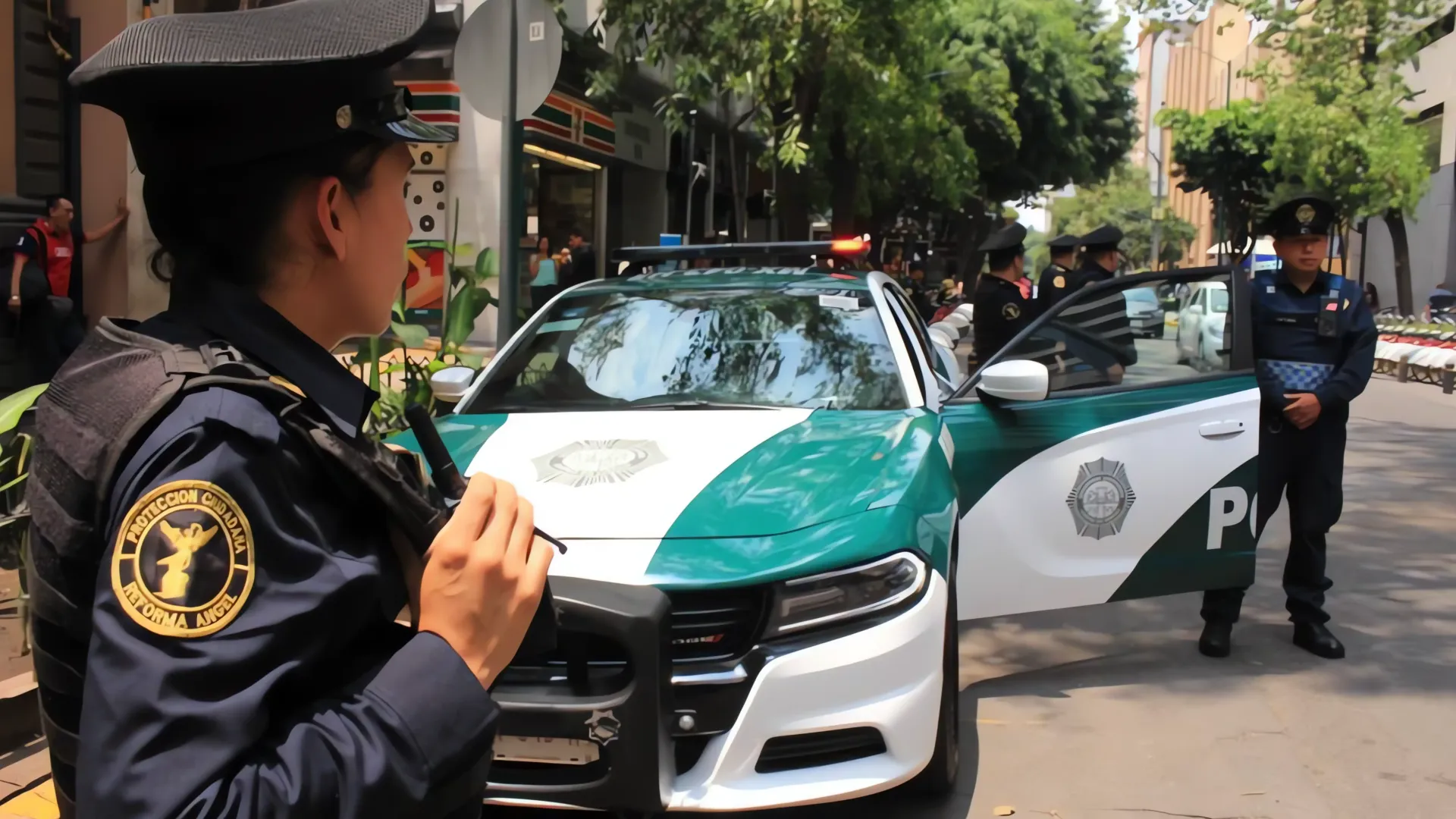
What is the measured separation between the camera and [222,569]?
40.2 inches

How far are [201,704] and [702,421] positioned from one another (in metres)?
2.97

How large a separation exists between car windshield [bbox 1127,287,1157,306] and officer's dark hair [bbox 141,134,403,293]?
4.46 meters

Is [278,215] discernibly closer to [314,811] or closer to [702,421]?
[314,811]

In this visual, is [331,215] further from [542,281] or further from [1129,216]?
[1129,216]

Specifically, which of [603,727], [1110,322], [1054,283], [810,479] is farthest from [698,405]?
[1054,283]

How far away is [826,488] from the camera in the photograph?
3.37 meters

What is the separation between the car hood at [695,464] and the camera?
323 centimetres

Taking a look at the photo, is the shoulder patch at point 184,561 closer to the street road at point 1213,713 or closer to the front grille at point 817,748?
the front grille at point 817,748

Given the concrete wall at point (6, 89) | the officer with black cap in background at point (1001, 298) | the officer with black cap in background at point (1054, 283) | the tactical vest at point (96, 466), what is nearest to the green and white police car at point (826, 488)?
the tactical vest at point (96, 466)

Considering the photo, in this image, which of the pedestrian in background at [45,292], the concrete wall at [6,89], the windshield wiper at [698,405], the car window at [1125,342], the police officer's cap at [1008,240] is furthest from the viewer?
the concrete wall at [6,89]

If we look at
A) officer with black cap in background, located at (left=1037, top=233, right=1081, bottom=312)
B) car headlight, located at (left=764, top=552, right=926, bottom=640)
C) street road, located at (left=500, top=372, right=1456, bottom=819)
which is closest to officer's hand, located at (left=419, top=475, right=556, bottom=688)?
car headlight, located at (left=764, top=552, right=926, bottom=640)

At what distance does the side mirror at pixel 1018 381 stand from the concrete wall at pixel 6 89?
7.78 meters

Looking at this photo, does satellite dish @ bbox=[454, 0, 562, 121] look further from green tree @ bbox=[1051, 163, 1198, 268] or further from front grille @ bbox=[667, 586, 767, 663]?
green tree @ bbox=[1051, 163, 1198, 268]

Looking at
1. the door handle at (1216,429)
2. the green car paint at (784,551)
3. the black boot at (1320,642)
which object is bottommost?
the black boot at (1320,642)
